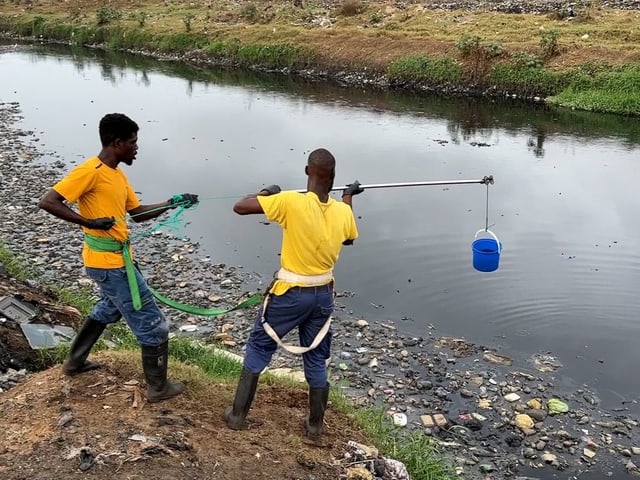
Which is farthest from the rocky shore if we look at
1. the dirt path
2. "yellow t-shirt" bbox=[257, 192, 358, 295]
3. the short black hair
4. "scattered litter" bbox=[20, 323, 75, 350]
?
"yellow t-shirt" bbox=[257, 192, 358, 295]

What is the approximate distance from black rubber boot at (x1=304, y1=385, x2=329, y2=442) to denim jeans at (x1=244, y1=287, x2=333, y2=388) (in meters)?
0.05

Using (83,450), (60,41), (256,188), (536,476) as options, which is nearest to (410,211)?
(256,188)

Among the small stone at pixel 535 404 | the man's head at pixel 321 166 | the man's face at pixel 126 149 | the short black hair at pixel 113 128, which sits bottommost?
the small stone at pixel 535 404

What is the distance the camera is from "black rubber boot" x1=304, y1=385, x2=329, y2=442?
4.54 metres

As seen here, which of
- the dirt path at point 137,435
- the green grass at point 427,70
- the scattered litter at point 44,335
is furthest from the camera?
the green grass at point 427,70

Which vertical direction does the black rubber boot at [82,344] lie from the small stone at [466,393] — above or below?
above

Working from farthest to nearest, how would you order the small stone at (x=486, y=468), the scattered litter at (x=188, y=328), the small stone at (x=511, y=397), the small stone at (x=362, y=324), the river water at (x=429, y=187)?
1. the river water at (x=429, y=187)
2. the small stone at (x=362, y=324)
3. the scattered litter at (x=188, y=328)
4. the small stone at (x=511, y=397)
5. the small stone at (x=486, y=468)

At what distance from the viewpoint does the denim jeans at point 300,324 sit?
430 cm

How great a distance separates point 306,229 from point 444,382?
3.64 meters

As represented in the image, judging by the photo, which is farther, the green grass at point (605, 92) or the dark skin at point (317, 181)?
the green grass at point (605, 92)

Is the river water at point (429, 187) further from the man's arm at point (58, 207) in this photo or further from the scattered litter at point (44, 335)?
the man's arm at point (58, 207)

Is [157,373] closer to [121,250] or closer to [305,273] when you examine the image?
[121,250]

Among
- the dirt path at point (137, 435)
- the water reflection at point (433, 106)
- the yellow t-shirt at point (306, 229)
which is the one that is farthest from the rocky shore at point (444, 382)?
the water reflection at point (433, 106)

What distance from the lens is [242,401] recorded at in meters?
4.50
